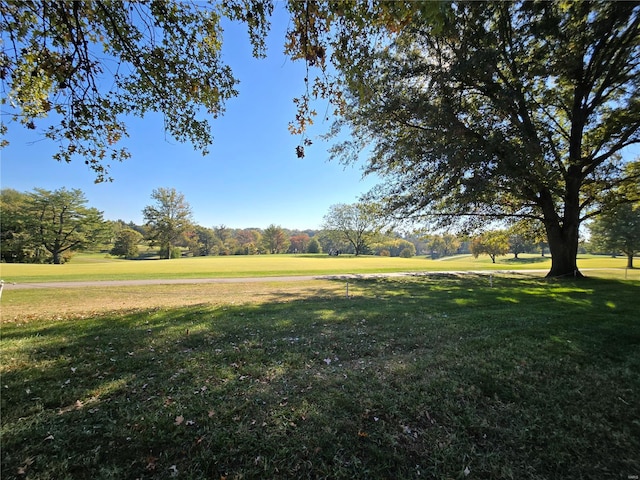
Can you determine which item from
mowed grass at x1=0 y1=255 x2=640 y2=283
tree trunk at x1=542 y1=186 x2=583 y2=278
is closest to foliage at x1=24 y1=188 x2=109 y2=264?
mowed grass at x1=0 y1=255 x2=640 y2=283

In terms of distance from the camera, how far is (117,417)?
290 cm

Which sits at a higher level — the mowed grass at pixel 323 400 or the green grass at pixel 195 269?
the mowed grass at pixel 323 400

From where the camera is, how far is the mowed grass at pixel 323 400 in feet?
7.80

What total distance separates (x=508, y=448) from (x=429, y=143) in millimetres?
10194

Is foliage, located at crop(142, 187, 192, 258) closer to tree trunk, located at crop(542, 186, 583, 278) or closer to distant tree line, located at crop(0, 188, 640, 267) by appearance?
distant tree line, located at crop(0, 188, 640, 267)

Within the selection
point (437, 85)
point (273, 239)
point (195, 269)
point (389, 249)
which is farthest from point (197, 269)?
point (389, 249)

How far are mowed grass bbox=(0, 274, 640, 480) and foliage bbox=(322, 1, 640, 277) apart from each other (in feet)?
22.0

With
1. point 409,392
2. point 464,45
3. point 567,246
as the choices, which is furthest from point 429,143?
point 567,246

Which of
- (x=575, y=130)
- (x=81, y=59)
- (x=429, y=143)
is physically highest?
(x=575, y=130)

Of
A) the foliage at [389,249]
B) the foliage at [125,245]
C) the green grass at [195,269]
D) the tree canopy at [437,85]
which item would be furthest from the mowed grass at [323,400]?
the foliage at [125,245]

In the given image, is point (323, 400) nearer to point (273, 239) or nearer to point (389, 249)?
point (273, 239)

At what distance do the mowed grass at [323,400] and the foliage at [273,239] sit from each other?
7918 cm

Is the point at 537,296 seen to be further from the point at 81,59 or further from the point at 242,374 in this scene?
the point at 81,59

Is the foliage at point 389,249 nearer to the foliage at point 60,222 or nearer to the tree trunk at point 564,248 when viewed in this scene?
the tree trunk at point 564,248
